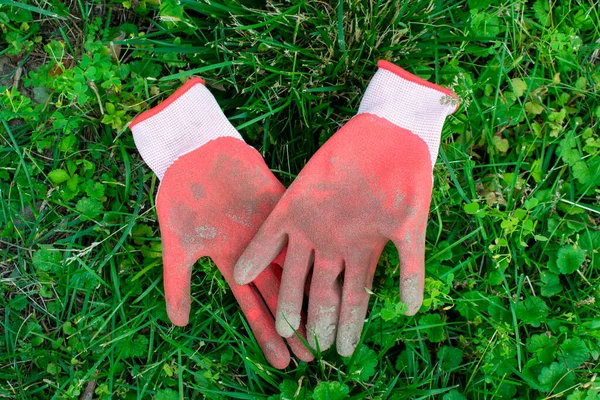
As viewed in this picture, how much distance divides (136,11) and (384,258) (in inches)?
67.5

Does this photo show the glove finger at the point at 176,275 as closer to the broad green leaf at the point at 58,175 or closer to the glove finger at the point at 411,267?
the broad green leaf at the point at 58,175

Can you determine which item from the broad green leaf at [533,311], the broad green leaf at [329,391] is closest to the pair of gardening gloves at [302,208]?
the broad green leaf at [329,391]

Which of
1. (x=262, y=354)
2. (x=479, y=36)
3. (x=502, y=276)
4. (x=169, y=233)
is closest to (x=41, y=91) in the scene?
(x=169, y=233)

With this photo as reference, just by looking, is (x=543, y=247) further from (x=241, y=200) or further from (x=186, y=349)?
(x=186, y=349)

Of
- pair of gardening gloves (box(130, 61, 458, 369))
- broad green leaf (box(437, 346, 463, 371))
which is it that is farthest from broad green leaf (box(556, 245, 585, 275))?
pair of gardening gloves (box(130, 61, 458, 369))

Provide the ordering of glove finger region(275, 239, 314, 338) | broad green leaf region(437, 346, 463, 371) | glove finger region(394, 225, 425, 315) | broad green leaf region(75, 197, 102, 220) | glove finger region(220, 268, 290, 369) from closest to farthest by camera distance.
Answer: glove finger region(394, 225, 425, 315) < glove finger region(275, 239, 314, 338) < glove finger region(220, 268, 290, 369) < broad green leaf region(437, 346, 463, 371) < broad green leaf region(75, 197, 102, 220)

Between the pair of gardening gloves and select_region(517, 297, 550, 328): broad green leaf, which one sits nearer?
the pair of gardening gloves

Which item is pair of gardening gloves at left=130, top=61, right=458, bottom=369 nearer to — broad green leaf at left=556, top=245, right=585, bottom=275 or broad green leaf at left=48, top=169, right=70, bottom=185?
broad green leaf at left=48, top=169, right=70, bottom=185

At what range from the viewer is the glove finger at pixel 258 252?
2.27 metres

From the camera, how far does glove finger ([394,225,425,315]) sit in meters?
2.20

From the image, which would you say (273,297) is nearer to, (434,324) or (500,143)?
(434,324)

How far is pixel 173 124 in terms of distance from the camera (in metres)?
2.44

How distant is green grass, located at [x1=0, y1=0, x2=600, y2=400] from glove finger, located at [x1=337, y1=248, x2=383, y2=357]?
0.45 ft

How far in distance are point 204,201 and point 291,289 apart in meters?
0.54
